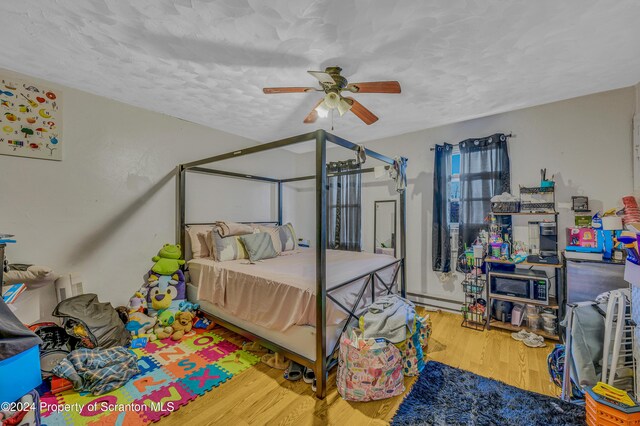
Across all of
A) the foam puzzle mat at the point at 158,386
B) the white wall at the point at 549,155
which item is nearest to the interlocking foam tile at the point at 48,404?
the foam puzzle mat at the point at 158,386

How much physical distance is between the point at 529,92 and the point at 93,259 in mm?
4595

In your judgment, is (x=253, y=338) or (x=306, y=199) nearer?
(x=253, y=338)

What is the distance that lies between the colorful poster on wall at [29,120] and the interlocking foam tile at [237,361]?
2346 millimetres

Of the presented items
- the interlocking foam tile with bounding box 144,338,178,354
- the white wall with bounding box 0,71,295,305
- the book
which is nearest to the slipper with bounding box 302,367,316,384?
the interlocking foam tile with bounding box 144,338,178,354

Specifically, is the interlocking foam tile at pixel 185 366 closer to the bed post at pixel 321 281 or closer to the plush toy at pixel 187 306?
the plush toy at pixel 187 306

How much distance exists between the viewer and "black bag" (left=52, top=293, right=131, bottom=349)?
6.81 ft

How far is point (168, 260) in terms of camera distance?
9.56 ft

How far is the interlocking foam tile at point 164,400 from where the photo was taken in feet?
5.35

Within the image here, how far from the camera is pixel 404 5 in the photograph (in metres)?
1.47

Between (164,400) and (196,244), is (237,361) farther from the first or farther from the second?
(196,244)

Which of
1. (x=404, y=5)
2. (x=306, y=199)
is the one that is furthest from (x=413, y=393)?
(x=306, y=199)

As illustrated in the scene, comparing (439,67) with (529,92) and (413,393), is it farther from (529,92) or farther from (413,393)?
(413,393)

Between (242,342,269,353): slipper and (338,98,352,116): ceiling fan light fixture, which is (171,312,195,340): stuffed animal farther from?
(338,98,352,116): ceiling fan light fixture

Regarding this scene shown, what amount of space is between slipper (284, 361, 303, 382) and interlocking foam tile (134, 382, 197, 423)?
65 cm
